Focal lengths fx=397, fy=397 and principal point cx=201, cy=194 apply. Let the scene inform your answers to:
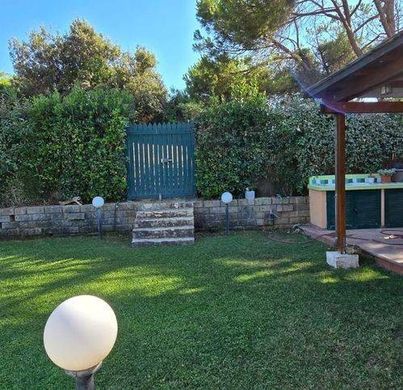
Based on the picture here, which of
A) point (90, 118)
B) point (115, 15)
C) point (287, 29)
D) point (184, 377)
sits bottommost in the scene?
point (184, 377)

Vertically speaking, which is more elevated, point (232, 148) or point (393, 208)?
point (232, 148)

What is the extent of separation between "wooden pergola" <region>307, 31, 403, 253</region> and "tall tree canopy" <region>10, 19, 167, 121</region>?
1159cm

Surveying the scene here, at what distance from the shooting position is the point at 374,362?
8.71 ft

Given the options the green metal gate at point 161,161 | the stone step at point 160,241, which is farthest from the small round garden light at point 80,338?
the green metal gate at point 161,161

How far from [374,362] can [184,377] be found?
1270 mm

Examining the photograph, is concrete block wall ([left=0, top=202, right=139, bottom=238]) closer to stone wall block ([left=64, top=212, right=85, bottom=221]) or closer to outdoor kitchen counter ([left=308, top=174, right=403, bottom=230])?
stone wall block ([left=64, top=212, right=85, bottom=221])

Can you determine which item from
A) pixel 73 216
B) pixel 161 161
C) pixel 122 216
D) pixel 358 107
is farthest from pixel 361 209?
pixel 73 216

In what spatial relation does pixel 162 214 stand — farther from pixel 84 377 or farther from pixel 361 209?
pixel 84 377

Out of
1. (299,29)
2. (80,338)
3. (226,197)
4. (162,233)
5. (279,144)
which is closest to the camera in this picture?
(80,338)

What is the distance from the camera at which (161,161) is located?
8.61m

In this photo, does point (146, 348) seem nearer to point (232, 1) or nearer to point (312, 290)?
point (312, 290)

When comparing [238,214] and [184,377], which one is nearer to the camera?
[184,377]

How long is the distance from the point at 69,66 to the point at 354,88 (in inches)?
573

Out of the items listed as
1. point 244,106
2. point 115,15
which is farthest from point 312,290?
point 115,15
